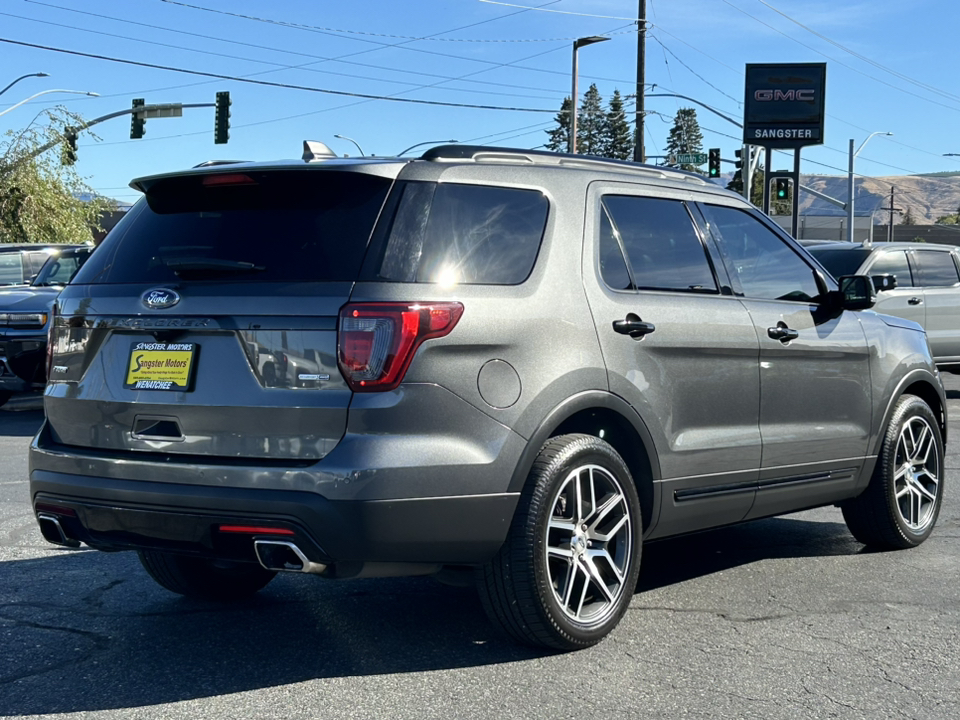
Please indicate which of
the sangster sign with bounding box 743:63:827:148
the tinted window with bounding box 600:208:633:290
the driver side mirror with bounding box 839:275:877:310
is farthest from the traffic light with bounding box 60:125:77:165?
the tinted window with bounding box 600:208:633:290

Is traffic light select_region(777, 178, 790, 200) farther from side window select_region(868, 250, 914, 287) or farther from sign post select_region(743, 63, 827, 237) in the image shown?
side window select_region(868, 250, 914, 287)

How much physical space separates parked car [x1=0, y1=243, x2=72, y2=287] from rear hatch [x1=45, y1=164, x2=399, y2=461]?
37.2ft

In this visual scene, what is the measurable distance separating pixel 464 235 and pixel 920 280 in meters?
12.8

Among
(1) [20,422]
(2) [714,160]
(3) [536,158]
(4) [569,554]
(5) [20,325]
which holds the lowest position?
(1) [20,422]

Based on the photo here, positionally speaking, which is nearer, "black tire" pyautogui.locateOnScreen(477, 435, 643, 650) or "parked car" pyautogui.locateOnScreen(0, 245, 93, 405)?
"black tire" pyautogui.locateOnScreen(477, 435, 643, 650)

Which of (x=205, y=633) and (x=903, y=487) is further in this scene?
(x=903, y=487)

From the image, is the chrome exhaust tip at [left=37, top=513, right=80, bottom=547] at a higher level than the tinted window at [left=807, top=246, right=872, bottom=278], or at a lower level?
lower

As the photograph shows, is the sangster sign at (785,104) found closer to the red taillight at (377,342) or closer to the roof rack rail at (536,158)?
the roof rack rail at (536,158)

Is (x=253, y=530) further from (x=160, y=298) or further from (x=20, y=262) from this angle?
(x=20, y=262)

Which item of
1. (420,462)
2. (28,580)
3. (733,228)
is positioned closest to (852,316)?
(733,228)

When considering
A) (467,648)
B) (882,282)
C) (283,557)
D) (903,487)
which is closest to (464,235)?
(283,557)

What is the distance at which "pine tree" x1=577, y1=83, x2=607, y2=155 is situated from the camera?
432 ft

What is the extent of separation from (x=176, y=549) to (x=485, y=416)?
3.72 feet

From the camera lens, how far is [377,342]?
4.05 m
